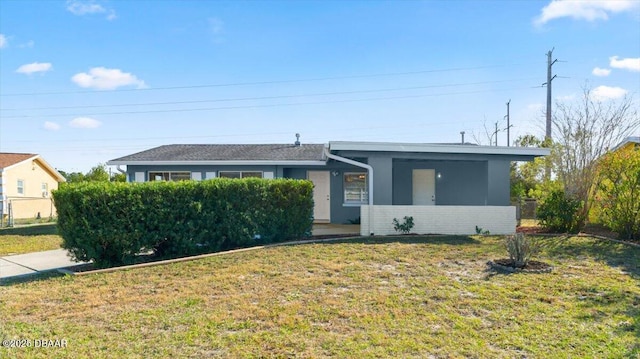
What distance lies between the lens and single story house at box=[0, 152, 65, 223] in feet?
74.7

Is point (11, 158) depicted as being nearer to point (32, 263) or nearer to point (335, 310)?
point (32, 263)

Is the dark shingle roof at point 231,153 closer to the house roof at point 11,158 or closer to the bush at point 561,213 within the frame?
the bush at point 561,213

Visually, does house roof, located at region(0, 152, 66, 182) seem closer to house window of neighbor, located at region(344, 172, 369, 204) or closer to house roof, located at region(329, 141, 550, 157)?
house window of neighbor, located at region(344, 172, 369, 204)

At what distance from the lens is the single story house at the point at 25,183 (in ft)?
74.7

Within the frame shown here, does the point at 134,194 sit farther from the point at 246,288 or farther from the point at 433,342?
the point at 433,342

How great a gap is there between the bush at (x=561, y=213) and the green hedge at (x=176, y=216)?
7285 millimetres

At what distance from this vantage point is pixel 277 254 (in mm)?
8172

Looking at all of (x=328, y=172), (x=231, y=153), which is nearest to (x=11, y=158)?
(x=231, y=153)

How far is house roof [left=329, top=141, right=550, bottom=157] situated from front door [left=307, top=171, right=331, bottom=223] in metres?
4.16

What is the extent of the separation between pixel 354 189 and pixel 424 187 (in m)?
2.93

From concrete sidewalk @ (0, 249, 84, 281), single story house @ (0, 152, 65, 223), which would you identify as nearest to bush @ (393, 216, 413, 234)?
concrete sidewalk @ (0, 249, 84, 281)

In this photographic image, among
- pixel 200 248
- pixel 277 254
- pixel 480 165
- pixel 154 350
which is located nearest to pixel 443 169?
pixel 480 165

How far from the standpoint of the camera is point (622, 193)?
975 cm

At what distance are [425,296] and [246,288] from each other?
2685mm
